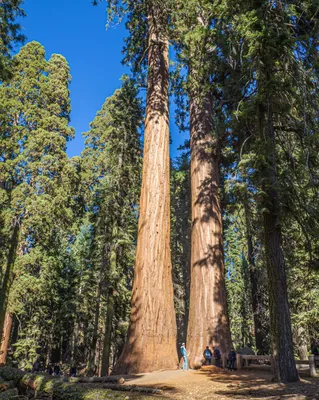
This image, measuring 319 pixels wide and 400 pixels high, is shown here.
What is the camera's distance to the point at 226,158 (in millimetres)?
12695

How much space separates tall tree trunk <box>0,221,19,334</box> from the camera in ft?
48.2

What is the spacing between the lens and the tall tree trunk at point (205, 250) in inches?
365

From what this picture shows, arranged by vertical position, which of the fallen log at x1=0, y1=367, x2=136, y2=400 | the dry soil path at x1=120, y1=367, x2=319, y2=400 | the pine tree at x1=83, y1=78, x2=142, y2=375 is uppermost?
the pine tree at x1=83, y1=78, x2=142, y2=375

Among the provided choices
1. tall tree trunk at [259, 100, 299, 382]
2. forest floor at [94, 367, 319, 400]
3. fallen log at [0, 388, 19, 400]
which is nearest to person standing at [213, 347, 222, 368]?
forest floor at [94, 367, 319, 400]

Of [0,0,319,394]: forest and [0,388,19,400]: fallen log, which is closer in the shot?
[0,388,19,400]: fallen log

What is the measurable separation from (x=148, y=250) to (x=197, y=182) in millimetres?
3437

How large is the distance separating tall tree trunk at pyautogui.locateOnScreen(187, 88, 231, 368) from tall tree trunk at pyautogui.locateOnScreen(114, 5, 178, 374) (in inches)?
46.0

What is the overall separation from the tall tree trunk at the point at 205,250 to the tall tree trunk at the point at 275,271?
2.74 meters

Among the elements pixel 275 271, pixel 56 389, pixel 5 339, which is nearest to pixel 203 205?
pixel 275 271

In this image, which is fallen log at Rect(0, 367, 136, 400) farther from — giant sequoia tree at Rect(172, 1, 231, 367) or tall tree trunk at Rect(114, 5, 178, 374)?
giant sequoia tree at Rect(172, 1, 231, 367)

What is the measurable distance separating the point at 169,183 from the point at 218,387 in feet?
19.9

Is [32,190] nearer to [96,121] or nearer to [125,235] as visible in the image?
[125,235]

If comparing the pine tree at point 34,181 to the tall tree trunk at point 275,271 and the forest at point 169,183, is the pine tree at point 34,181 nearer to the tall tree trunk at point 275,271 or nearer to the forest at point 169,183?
the forest at point 169,183

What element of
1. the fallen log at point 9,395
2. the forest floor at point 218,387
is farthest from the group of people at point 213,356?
the fallen log at point 9,395
